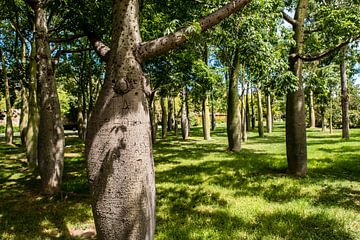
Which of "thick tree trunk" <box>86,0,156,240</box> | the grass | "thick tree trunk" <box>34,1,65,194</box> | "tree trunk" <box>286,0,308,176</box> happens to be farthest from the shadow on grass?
"tree trunk" <box>286,0,308,176</box>

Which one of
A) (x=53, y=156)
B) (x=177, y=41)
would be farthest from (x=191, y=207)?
(x=177, y=41)

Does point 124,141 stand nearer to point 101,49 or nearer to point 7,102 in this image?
point 101,49

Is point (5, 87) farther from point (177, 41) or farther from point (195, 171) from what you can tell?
point (177, 41)

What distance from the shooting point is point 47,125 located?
23.1ft

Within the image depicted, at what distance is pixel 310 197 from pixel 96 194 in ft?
18.5

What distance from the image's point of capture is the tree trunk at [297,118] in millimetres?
8523

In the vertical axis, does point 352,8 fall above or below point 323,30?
above

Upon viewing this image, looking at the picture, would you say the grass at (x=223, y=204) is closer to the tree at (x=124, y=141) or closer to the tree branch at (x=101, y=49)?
the tree at (x=124, y=141)

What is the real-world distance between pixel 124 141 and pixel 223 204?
4231mm

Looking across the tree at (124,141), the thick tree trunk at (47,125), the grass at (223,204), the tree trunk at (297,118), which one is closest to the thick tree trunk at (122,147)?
the tree at (124,141)

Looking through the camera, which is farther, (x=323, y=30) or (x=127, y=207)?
(x=323, y=30)

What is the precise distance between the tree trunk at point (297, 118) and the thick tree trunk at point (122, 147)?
6764 millimetres

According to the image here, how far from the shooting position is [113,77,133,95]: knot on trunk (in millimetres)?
2797

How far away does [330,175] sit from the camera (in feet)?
29.4
